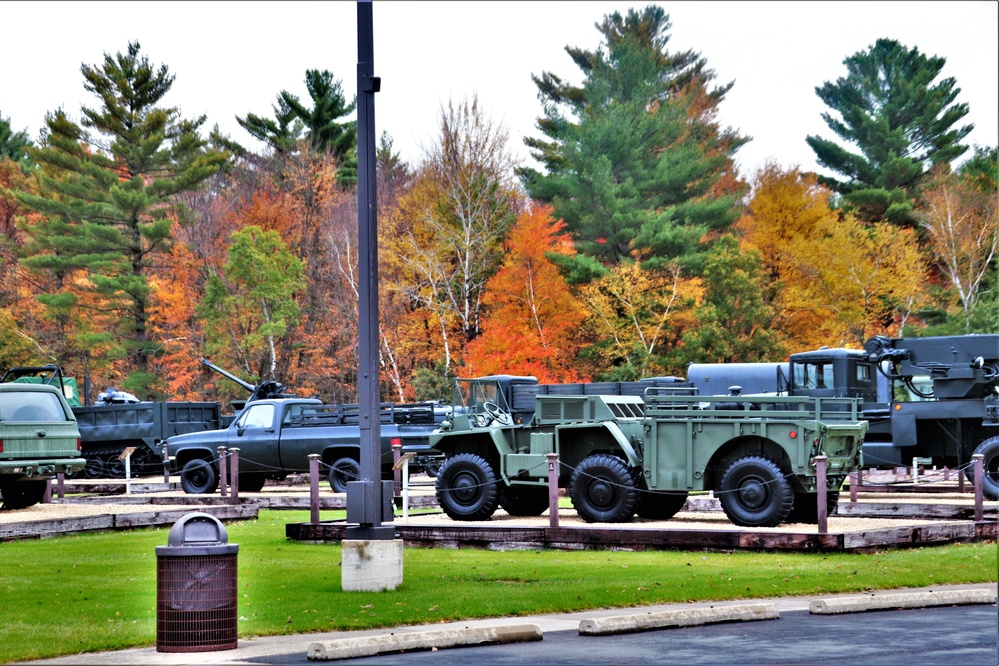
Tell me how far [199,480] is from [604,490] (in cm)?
1316

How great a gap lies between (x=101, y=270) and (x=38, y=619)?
48.5 metres

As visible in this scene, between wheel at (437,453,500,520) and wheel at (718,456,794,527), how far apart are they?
394cm

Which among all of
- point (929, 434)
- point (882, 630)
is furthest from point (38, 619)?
point (929, 434)

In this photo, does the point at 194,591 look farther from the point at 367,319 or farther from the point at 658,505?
the point at 658,505

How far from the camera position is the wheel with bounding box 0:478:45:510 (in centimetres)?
2639

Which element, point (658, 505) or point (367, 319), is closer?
point (367, 319)

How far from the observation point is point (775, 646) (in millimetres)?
10945

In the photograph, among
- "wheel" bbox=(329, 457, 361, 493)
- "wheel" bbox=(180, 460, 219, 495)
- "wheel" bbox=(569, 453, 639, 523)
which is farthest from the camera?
"wheel" bbox=(180, 460, 219, 495)

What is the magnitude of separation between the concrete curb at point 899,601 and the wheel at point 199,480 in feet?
67.2

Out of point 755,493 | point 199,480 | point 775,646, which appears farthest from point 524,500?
point 775,646

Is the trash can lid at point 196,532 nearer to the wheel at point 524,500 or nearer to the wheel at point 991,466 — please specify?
the wheel at point 524,500

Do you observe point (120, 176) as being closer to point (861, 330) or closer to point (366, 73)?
point (861, 330)

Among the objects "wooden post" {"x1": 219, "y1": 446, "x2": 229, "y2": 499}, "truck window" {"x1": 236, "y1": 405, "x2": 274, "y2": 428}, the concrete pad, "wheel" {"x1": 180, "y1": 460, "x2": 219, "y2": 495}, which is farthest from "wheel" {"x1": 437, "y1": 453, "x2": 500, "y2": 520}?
"wheel" {"x1": 180, "y1": 460, "x2": 219, "y2": 495}

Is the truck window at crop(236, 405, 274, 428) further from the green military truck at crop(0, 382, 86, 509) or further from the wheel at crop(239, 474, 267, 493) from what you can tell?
the green military truck at crop(0, 382, 86, 509)
